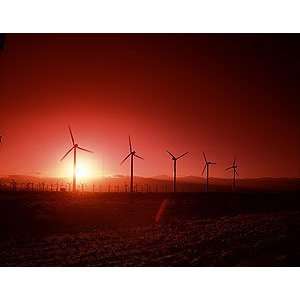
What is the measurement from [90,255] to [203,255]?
204 cm

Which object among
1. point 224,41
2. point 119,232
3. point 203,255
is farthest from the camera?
point 119,232

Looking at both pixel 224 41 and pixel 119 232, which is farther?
pixel 119 232

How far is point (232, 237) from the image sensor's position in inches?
347

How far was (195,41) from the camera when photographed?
8.73 metres
